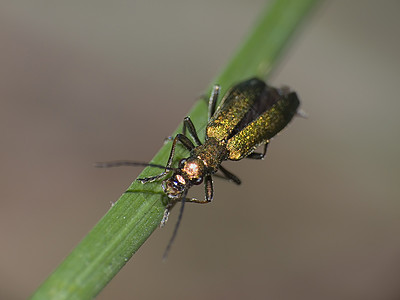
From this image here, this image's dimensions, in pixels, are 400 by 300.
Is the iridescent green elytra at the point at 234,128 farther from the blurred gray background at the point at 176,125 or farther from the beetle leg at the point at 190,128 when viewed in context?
the blurred gray background at the point at 176,125

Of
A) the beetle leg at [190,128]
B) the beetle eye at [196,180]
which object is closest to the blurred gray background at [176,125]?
the beetle eye at [196,180]

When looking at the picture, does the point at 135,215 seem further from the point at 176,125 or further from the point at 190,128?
the point at 176,125

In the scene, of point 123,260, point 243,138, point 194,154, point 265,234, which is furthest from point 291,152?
point 123,260

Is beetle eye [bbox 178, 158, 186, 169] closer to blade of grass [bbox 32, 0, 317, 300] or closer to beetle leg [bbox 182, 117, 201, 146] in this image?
blade of grass [bbox 32, 0, 317, 300]

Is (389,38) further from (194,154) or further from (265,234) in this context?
(194,154)

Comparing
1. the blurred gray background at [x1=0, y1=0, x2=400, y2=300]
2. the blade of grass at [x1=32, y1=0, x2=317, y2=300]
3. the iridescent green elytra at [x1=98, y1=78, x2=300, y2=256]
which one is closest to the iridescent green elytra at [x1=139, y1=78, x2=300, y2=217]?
the iridescent green elytra at [x1=98, y1=78, x2=300, y2=256]

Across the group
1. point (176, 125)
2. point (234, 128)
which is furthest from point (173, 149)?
point (176, 125)
